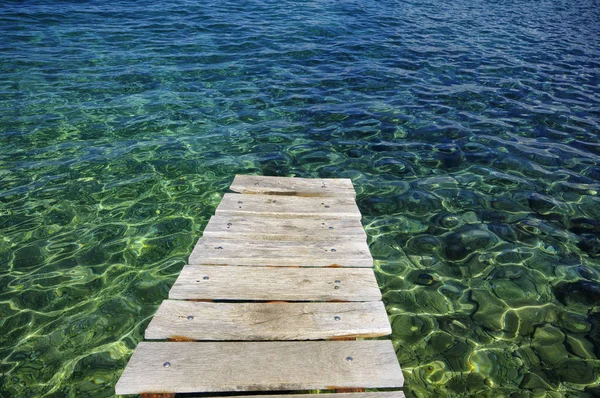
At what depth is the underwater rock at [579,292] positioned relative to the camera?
6309mm

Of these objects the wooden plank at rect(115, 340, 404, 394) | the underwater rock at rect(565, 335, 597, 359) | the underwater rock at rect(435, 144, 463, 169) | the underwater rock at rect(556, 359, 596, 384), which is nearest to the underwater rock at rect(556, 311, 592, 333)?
the underwater rock at rect(565, 335, 597, 359)

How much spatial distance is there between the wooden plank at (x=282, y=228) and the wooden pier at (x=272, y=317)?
0.05 ft

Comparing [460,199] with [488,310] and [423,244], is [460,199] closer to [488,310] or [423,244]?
[423,244]

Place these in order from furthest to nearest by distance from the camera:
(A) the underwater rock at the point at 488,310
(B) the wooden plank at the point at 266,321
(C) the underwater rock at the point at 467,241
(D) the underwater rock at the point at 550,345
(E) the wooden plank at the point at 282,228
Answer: (C) the underwater rock at the point at 467,241 → (E) the wooden plank at the point at 282,228 → (A) the underwater rock at the point at 488,310 → (D) the underwater rock at the point at 550,345 → (B) the wooden plank at the point at 266,321

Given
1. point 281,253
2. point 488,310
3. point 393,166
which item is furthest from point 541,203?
point 281,253

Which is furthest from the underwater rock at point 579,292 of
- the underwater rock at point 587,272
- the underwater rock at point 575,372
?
the underwater rock at point 575,372

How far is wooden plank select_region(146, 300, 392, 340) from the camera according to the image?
4.57 meters

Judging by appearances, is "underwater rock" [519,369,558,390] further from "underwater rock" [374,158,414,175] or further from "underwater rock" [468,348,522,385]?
"underwater rock" [374,158,414,175]

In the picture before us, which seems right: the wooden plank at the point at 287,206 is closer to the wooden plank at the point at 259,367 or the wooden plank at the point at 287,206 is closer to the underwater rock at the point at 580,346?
the wooden plank at the point at 259,367

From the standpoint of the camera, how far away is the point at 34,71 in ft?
50.4

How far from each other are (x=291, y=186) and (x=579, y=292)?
5126 mm

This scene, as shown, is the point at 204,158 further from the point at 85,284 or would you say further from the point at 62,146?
the point at 85,284

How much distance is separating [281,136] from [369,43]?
11.4 meters

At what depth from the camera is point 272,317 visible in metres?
4.82
